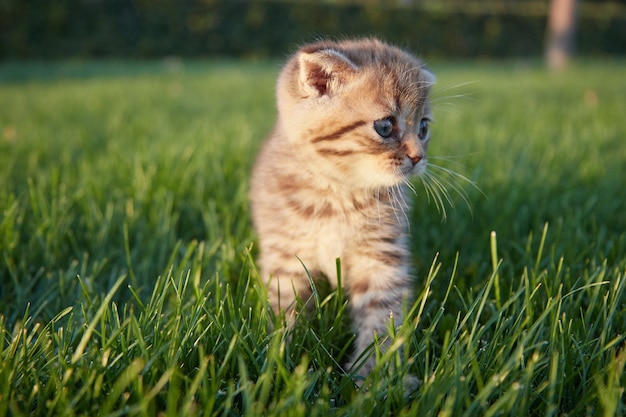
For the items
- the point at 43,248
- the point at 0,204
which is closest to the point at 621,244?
the point at 43,248

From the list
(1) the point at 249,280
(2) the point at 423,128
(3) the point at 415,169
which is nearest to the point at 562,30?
(2) the point at 423,128

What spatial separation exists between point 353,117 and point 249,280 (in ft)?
2.34

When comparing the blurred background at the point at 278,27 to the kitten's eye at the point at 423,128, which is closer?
the kitten's eye at the point at 423,128

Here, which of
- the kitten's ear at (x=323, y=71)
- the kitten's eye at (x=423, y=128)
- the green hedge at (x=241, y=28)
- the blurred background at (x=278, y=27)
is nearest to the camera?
the kitten's ear at (x=323, y=71)

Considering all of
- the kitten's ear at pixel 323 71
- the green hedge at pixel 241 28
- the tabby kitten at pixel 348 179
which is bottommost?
the tabby kitten at pixel 348 179

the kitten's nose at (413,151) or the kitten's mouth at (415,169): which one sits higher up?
the kitten's nose at (413,151)

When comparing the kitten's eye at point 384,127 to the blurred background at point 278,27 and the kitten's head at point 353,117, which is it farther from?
the blurred background at point 278,27

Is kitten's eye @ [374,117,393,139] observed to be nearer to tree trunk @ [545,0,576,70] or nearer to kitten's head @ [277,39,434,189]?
kitten's head @ [277,39,434,189]

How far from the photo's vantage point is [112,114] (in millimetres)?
5605

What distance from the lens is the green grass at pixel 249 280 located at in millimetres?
1267

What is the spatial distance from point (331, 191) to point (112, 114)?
4.41 m

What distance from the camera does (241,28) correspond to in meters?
16.4

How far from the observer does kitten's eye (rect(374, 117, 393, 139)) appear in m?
1.90

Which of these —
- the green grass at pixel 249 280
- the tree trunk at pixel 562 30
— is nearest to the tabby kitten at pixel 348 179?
the green grass at pixel 249 280
